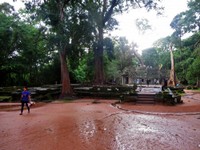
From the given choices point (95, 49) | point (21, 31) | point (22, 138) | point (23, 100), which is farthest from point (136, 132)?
point (21, 31)

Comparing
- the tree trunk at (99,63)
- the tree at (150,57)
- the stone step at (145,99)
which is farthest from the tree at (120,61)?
the stone step at (145,99)

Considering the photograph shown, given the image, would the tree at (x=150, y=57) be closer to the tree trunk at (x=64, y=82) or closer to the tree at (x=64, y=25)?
the tree at (x=64, y=25)

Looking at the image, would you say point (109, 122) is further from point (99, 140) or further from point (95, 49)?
point (95, 49)

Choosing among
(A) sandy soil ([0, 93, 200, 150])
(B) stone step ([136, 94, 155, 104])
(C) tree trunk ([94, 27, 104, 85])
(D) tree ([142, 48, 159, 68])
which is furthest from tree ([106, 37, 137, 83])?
(A) sandy soil ([0, 93, 200, 150])

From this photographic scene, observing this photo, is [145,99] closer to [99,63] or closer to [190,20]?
[99,63]

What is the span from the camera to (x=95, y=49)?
84.8 feet

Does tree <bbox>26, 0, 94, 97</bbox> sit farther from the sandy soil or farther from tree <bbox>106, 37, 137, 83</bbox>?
tree <bbox>106, 37, 137, 83</bbox>

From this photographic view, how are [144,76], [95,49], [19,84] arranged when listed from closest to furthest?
1. [95,49]
2. [19,84]
3. [144,76]

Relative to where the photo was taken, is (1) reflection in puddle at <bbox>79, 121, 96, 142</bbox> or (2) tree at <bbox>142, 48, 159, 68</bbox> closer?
(1) reflection in puddle at <bbox>79, 121, 96, 142</bbox>

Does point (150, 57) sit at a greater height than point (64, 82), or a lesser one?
greater

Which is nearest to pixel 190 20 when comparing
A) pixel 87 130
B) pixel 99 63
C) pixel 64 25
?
pixel 99 63

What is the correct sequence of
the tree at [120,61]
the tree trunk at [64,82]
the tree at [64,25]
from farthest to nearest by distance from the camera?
the tree at [120,61]
the tree trunk at [64,82]
the tree at [64,25]

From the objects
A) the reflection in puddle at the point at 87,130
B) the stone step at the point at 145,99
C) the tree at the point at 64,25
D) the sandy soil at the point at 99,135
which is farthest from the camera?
the tree at the point at 64,25

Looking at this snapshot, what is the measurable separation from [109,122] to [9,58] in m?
22.5
